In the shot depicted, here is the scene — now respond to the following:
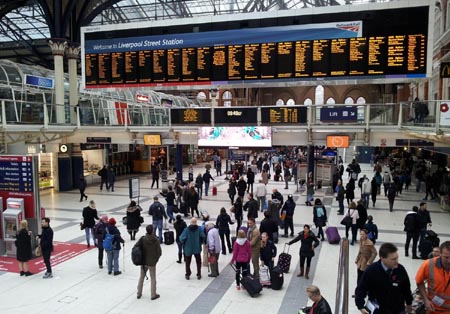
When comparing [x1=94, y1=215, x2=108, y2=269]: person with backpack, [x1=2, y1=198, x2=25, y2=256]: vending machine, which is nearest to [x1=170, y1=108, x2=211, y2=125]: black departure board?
[x1=2, y1=198, x2=25, y2=256]: vending machine

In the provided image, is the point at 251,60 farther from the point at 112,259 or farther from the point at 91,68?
the point at 112,259

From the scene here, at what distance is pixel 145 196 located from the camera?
23375mm

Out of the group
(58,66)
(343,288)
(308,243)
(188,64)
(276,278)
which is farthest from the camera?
(58,66)

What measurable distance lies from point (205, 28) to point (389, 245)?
16.8 meters

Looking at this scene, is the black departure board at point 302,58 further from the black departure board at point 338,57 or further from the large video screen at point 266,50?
the black departure board at point 338,57

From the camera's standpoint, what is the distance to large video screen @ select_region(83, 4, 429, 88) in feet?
54.9

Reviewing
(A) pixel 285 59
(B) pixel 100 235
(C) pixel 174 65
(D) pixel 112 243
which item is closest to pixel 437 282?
(D) pixel 112 243

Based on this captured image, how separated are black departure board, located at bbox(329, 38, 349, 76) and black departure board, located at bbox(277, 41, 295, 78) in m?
1.70

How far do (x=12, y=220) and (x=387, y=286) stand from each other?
11153mm

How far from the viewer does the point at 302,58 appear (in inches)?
702

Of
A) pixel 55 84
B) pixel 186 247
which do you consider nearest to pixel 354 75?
pixel 186 247

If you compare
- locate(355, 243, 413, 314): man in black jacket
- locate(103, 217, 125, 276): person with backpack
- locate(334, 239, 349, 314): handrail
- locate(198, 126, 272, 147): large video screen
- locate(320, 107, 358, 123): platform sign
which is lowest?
locate(103, 217, 125, 276): person with backpack

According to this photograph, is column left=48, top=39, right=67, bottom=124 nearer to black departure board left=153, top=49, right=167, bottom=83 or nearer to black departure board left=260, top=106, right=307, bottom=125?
black departure board left=153, top=49, right=167, bottom=83

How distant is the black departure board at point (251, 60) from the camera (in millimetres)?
18391
